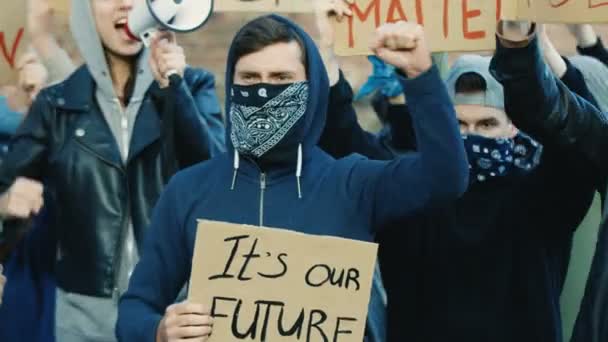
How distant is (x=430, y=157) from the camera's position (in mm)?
3688

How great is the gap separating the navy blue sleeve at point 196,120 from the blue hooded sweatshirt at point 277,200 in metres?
0.82

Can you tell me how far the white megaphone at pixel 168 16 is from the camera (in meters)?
4.83

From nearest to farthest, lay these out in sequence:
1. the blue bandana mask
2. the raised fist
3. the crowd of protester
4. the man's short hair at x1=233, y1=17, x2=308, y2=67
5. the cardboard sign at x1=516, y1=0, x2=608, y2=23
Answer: the raised fist
the crowd of protester
the man's short hair at x1=233, y1=17, x2=308, y2=67
the cardboard sign at x1=516, y1=0, x2=608, y2=23
the blue bandana mask

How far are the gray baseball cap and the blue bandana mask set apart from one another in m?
0.14

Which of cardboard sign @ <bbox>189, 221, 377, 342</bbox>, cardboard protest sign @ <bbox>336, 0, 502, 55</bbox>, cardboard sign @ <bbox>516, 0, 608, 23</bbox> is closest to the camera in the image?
cardboard sign @ <bbox>189, 221, 377, 342</bbox>

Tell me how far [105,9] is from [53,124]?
40cm

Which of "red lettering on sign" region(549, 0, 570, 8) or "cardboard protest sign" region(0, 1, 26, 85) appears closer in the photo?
"red lettering on sign" region(549, 0, 570, 8)

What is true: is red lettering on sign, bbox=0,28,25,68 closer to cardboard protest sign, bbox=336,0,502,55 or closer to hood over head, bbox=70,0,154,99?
hood over head, bbox=70,0,154,99

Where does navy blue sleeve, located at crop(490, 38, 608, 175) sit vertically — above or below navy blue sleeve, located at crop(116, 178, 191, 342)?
above

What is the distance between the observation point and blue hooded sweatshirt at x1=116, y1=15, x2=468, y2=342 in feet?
12.6

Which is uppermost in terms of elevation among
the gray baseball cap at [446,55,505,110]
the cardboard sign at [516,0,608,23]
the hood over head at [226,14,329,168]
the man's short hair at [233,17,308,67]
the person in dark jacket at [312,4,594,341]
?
the man's short hair at [233,17,308,67]

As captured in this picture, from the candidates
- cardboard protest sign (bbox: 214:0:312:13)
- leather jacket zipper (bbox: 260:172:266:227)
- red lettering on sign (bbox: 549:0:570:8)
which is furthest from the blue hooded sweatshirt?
cardboard protest sign (bbox: 214:0:312:13)

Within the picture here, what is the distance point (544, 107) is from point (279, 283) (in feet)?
2.67

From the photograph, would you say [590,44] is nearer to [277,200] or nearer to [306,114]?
[306,114]
